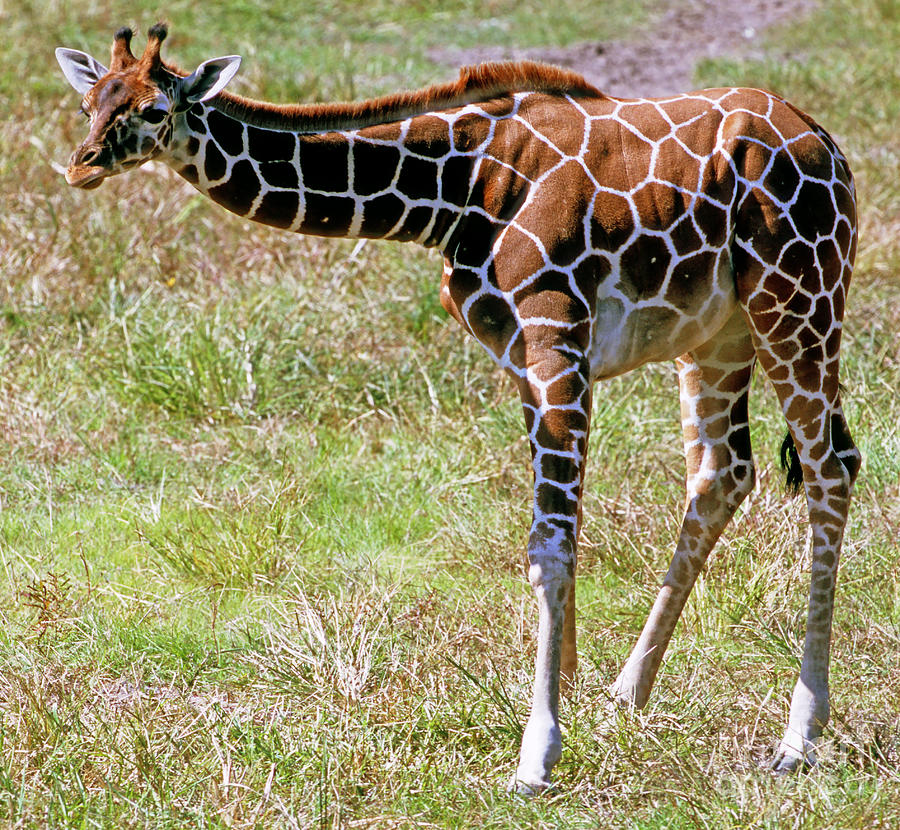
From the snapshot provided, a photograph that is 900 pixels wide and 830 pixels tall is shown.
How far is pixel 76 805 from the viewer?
355 centimetres

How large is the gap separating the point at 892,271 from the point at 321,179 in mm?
4777

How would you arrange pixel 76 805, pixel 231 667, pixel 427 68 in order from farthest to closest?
pixel 427 68
pixel 231 667
pixel 76 805

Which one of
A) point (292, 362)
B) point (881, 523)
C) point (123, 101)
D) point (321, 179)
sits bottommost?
point (292, 362)

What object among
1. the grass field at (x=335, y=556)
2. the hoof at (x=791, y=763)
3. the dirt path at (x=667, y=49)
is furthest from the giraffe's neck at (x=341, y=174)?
the dirt path at (x=667, y=49)

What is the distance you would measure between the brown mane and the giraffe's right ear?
0.25 meters

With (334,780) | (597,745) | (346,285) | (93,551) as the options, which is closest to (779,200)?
(597,745)

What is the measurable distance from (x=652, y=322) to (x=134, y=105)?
5.49 feet

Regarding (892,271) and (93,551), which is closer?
(93,551)

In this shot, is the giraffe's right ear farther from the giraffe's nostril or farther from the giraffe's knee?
the giraffe's knee

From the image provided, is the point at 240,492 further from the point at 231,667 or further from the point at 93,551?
the point at 231,667

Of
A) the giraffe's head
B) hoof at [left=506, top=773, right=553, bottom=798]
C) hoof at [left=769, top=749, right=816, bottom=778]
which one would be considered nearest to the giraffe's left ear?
the giraffe's head

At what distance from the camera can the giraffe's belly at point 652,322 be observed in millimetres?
3914

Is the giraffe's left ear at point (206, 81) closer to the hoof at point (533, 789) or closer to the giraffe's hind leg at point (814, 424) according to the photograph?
the giraffe's hind leg at point (814, 424)

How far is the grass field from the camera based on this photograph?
146 inches
